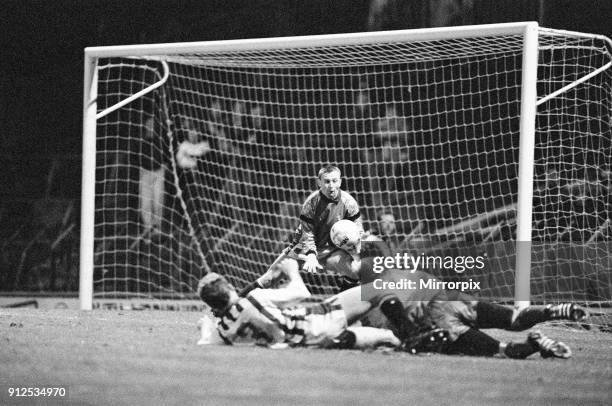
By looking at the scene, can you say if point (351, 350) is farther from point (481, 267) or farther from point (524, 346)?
point (481, 267)

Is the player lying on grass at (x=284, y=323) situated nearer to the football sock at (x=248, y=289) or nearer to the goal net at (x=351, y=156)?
the football sock at (x=248, y=289)

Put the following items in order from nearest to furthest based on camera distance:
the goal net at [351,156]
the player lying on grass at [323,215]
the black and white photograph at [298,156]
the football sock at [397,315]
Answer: the football sock at [397,315] < the player lying on grass at [323,215] < the black and white photograph at [298,156] < the goal net at [351,156]

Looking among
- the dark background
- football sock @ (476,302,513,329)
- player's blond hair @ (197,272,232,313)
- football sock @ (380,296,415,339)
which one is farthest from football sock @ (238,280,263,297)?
the dark background

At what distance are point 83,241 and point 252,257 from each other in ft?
8.03

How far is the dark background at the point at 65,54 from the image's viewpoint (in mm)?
12070

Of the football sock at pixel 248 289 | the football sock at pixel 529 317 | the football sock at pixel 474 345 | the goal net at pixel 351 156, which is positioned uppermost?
the goal net at pixel 351 156

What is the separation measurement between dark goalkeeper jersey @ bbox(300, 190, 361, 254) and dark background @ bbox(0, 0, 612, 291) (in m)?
3.66

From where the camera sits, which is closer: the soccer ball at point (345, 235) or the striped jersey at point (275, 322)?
the striped jersey at point (275, 322)

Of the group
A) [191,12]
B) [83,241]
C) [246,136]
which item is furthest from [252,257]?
[191,12]

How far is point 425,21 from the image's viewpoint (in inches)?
461

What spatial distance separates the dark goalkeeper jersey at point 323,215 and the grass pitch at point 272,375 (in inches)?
73.8

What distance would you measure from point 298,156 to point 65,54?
136 inches

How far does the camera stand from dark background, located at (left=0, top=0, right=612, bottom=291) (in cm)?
1207

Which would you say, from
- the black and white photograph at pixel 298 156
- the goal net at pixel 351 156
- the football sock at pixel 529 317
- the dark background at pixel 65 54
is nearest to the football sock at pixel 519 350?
the football sock at pixel 529 317
